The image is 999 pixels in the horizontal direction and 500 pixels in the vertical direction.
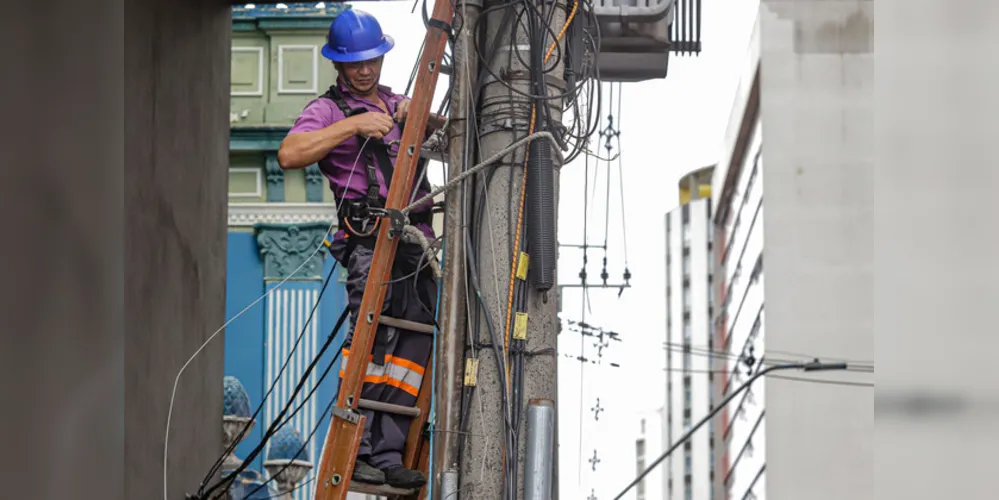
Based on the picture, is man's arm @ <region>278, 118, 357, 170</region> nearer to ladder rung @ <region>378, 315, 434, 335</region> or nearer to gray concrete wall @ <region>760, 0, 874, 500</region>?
ladder rung @ <region>378, 315, 434, 335</region>

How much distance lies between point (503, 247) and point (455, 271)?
0.84 ft

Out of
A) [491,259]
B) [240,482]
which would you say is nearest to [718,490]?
[240,482]

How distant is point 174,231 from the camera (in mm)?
10211

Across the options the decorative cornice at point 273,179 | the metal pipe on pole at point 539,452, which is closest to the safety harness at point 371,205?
the metal pipe on pole at point 539,452

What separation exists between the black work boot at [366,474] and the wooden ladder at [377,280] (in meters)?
0.06

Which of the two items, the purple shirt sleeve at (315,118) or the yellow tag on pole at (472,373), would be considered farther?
the purple shirt sleeve at (315,118)

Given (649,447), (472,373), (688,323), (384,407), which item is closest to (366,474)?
(384,407)

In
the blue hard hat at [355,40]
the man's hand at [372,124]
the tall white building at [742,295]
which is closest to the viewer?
the man's hand at [372,124]

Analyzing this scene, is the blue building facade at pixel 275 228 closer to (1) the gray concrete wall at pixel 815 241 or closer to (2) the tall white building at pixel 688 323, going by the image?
(1) the gray concrete wall at pixel 815 241

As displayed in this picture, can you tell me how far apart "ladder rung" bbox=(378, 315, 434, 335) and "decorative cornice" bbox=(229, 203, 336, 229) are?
47.7ft

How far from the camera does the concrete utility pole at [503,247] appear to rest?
618 cm

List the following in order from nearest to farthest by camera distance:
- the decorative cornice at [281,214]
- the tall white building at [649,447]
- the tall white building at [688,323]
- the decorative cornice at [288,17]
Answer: the decorative cornice at [281,214] → the decorative cornice at [288,17] → the tall white building at [688,323] → the tall white building at [649,447]

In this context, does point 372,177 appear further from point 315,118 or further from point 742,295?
point 742,295

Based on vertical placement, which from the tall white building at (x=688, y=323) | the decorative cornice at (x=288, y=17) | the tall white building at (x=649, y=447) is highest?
the decorative cornice at (x=288, y=17)
